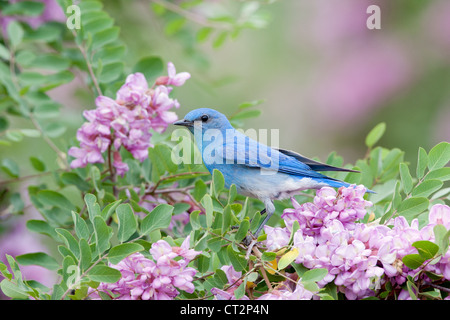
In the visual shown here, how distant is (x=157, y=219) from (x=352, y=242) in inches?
Result: 21.6

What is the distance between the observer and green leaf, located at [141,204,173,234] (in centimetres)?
168

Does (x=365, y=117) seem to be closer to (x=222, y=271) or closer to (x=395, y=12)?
(x=395, y=12)

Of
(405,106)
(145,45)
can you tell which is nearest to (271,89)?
(405,106)

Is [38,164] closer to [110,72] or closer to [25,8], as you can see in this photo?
[110,72]

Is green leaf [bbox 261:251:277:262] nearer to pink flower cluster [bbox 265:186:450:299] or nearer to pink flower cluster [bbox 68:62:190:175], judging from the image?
pink flower cluster [bbox 265:186:450:299]

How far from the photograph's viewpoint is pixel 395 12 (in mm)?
4797

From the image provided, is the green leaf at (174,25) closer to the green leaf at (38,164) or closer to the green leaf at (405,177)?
the green leaf at (38,164)

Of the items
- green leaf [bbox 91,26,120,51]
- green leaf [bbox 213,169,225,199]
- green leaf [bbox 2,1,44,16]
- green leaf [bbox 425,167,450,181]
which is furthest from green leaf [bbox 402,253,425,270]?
green leaf [bbox 2,1,44,16]

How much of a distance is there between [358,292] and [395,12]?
3769mm

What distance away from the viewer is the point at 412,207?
1.73 meters

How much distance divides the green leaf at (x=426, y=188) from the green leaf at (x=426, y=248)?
1.29 feet

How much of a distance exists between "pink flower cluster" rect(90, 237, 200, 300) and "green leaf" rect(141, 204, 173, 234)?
115 mm

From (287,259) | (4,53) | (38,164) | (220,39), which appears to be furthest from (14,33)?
(287,259)

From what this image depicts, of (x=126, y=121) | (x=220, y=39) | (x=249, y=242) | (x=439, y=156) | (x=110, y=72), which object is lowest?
(x=249, y=242)
